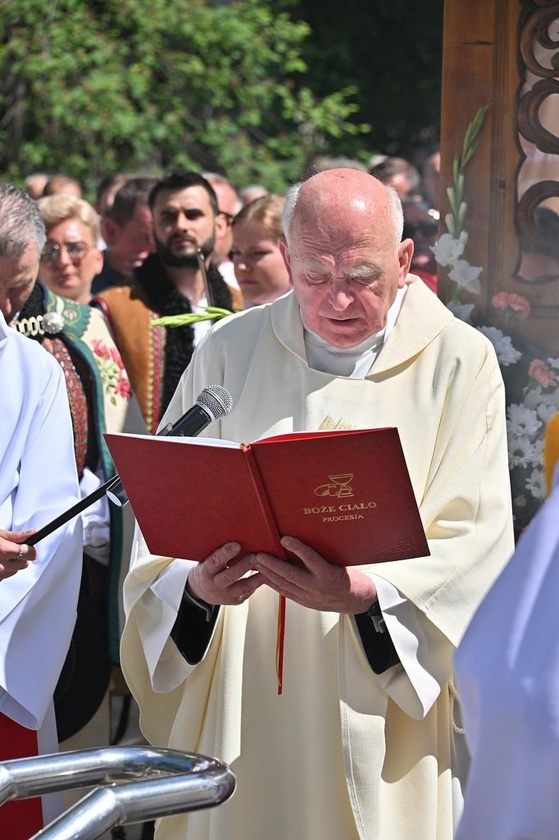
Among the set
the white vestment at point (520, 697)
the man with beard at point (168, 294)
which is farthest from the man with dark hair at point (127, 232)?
the white vestment at point (520, 697)

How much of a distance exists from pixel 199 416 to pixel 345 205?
0.63 meters

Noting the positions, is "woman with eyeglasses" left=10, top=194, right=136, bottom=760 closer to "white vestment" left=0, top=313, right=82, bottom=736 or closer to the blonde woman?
"white vestment" left=0, top=313, right=82, bottom=736

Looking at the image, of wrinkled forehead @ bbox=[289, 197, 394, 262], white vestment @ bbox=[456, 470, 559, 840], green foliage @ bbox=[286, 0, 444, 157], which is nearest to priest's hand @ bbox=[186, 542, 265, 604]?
wrinkled forehead @ bbox=[289, 197, 394, 262]

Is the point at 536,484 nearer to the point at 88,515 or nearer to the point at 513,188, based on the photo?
the point at 513,188

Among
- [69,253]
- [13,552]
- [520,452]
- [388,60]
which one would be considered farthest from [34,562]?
[388,60]

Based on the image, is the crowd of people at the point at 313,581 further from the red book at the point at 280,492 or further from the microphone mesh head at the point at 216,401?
the microphone mesh head at the point at 216,401

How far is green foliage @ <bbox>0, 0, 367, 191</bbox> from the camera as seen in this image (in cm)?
1281

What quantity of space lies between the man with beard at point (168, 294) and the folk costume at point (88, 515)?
0.44 metres

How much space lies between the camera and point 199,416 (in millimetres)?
2998

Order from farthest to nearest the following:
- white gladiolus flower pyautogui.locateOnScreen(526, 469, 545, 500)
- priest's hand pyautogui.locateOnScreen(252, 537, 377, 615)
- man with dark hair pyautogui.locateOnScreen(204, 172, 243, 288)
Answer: man with dark hair pyautogui.locateOnScreen(204, 172, 243, 288), white gladiolus flower pyautogui.locateOnScreen(526, 469, 545, 500), priest's hand pyautogui.locateOnScreen(252, 537, 377, 615)

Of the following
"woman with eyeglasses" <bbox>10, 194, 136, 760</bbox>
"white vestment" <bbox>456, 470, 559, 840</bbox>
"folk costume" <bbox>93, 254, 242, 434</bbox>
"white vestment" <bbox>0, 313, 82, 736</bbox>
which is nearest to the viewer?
"white vestment" <bbox>456, 470, 559, 840</bbox>

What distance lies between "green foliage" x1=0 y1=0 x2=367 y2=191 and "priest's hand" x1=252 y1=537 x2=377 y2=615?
34.6 feet

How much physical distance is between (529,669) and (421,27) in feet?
55.1

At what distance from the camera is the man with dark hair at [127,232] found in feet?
22.4
